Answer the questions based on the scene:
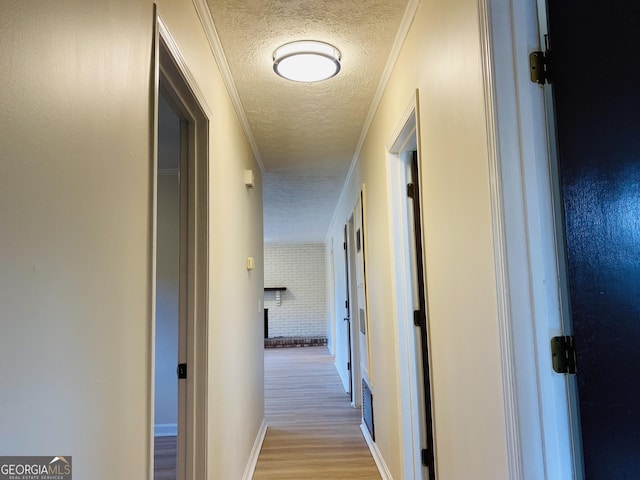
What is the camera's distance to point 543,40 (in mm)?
1140

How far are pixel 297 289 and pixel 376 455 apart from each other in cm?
777

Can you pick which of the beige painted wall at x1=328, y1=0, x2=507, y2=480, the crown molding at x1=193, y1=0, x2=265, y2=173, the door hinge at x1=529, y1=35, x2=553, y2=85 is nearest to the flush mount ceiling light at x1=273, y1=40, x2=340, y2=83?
the crown molding at x1=193, y1=0, x2=265, y2=173

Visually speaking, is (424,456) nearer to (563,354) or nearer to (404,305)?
(404,305)

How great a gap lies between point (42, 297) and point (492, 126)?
1100 mm

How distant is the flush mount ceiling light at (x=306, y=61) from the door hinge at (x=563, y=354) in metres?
1.73

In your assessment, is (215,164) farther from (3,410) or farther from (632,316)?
(632,316)

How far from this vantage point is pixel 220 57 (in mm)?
2176

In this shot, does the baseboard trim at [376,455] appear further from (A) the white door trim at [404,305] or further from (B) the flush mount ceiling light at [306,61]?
(B) the flush mount ceiling light at [306,61]

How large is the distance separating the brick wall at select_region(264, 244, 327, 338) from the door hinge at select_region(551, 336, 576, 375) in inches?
386

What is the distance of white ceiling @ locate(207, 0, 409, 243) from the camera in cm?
189

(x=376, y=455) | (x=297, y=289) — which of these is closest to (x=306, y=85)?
(x=376, y=455)

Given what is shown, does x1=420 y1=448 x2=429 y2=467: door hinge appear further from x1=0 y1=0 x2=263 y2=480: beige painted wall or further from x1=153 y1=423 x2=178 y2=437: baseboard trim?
x1=153 y1=423 x2=178 y2=437: baseboard trim

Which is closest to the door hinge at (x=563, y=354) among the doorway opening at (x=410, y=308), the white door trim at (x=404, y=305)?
the doorway opening at (x=410, y=308)

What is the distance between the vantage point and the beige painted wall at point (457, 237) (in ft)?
3.92
